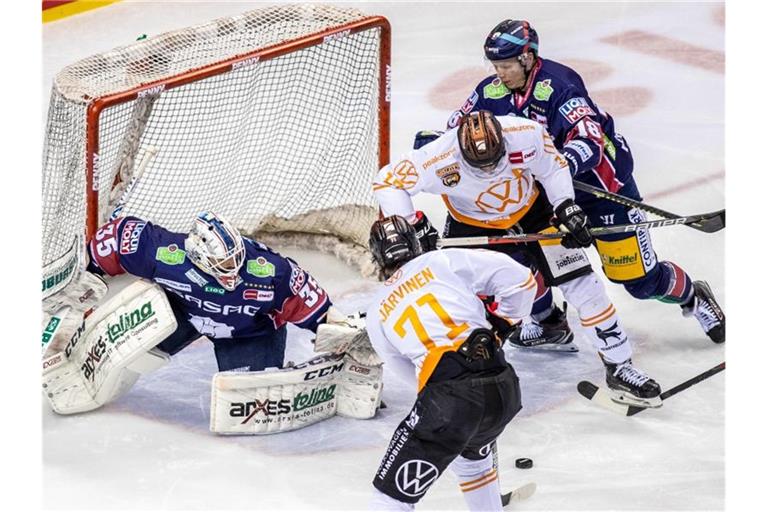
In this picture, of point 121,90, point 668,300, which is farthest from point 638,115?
point 121,90

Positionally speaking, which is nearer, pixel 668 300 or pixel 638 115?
pixel 668 300

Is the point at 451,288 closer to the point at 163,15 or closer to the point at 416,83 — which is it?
the point at 416,83

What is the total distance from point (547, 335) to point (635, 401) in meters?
0.55

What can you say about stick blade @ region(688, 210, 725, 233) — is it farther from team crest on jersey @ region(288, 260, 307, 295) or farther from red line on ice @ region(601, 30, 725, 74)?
red line on ice @ region(601, 30, 725, 74)

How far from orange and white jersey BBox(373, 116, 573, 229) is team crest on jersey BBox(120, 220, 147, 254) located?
77cm

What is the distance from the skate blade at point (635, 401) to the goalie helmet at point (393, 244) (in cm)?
126

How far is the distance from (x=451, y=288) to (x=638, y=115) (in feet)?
10.7

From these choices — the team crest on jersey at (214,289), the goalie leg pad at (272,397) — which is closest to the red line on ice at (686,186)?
the goalie leg pad at (272,397)

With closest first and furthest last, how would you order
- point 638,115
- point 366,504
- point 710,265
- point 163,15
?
1. point 366,504
2. point 710,265
3. point 638,115
4. point 163,15

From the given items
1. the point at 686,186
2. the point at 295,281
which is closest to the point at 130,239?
the point at 295,281

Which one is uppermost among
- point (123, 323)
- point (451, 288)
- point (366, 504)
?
point (451, 288)

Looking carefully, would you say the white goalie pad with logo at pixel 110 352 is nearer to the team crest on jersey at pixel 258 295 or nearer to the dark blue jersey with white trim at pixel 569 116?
the team crest on jersey at pixel 258 295

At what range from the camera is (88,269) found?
5078mm

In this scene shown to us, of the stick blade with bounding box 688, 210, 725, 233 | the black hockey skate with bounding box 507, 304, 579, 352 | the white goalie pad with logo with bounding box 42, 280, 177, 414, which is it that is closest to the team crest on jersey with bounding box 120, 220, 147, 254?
the white goalie pad with logo with bounding box 42, 280, 177, 414
